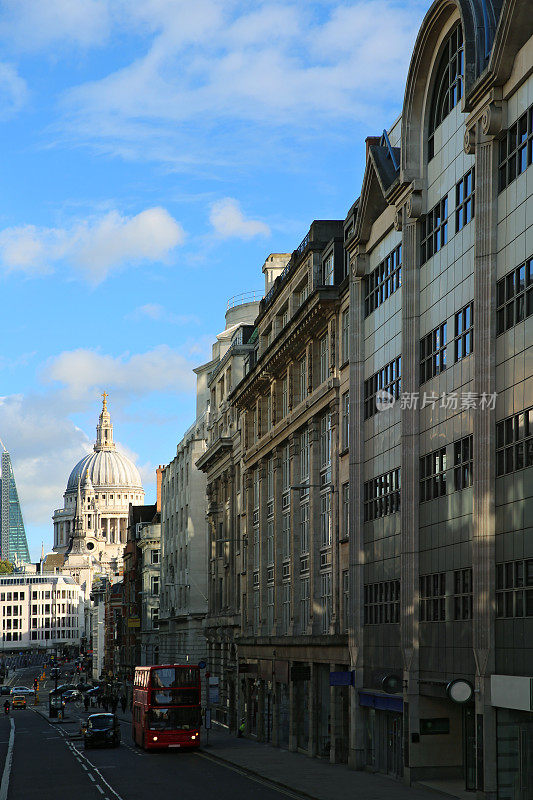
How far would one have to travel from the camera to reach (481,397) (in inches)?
1383

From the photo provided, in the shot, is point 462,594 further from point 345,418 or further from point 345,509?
point 345,418

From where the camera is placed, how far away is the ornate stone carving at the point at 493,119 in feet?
113

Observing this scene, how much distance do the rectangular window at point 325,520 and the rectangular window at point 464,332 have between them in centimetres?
1919

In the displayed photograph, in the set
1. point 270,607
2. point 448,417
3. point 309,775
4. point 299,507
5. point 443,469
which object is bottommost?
point 309,775

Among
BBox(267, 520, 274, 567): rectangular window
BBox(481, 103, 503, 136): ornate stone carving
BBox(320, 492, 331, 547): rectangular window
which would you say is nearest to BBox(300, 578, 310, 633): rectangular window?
BBox(320, 492, 331, 547): rectangular window

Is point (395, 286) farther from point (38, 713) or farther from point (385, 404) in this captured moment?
point (38, 713)

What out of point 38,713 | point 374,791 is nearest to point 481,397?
point 374,791

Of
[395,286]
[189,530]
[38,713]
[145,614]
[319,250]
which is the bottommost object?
[38,713]

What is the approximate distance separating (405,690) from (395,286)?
562 inches

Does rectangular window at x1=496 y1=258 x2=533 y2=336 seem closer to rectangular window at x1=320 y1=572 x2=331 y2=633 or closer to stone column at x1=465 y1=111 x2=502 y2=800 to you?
stone column at x1=465 y1=111 x2=502 y2=800

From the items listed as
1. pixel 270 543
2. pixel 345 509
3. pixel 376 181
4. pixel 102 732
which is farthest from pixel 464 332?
pixel 102 732

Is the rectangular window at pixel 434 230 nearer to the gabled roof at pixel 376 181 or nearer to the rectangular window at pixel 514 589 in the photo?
the gabled roof at pixel 376 181

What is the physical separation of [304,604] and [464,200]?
2877 cm

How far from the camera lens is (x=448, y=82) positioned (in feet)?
133
